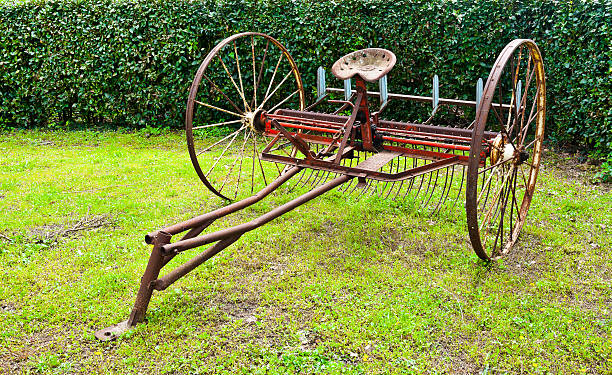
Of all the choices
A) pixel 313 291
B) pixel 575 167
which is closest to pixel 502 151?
pixel 313 291

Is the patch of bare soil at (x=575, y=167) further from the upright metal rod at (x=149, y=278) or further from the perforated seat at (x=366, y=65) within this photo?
the upright metal rod at (x=149, y=278)

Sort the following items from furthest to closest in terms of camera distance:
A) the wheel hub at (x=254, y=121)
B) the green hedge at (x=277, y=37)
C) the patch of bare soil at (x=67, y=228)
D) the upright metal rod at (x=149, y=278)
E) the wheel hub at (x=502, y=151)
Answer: the green hedge at (x=277, y=37), the wheel hub at (x=254, y=121), the patch of bare soil at (x=67, y=228), the wheel hub at (x=502, y=151), the upright metal rod at (x=149, y=278)

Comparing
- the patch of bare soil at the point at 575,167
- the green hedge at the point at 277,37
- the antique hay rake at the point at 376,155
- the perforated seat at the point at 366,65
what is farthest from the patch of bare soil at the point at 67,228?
the patch of bare soil at the point at 575,167

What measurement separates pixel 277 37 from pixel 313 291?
4.66 metres

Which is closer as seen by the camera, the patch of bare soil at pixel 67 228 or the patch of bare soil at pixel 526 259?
the patch of bare soil at pixel 526 259

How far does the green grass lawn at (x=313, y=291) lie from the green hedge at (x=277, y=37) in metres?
1.47

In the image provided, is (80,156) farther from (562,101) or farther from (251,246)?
(562,101)

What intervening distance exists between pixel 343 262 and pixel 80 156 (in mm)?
4275

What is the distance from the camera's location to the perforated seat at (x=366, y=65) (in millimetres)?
4270

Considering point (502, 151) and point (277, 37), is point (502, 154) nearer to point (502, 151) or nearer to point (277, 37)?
point (502, 151)

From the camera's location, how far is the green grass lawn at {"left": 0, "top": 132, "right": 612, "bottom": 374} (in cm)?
306

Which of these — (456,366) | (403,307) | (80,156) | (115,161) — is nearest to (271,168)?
(115,161)

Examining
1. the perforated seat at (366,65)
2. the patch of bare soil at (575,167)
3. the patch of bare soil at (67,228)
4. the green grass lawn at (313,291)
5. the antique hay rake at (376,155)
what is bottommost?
the green grass lawn at (313,291)

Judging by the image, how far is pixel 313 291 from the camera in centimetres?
370
